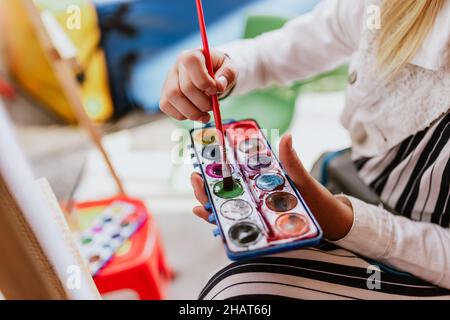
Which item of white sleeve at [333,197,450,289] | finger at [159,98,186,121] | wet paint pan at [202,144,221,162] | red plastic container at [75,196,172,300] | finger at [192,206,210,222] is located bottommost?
red plastic container at [75,196,172,300]

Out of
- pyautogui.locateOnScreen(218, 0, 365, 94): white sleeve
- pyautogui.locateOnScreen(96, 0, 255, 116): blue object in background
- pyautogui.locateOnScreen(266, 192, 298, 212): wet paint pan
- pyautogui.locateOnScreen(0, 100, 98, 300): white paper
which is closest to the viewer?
pyautogui.locateOnScreen(0, 100, 98, 300): white paper

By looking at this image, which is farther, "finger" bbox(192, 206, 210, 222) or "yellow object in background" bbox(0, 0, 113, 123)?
"yellow object in background" bbox(0, 0, 113, 123)

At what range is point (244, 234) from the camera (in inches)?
15.7

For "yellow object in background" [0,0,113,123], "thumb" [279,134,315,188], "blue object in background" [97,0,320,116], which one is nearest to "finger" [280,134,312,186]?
"thumb" [279,134,315,188]

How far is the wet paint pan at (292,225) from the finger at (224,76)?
0.15 metres

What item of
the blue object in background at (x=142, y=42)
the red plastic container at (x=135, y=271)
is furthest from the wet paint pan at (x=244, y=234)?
the blue object in background at (x=142, y=42)

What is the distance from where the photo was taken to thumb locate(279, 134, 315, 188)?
1.41ft

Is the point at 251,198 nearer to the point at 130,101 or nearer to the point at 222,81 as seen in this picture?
the point at 222,81

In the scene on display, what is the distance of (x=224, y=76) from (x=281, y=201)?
0.15 meters

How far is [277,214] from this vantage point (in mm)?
422

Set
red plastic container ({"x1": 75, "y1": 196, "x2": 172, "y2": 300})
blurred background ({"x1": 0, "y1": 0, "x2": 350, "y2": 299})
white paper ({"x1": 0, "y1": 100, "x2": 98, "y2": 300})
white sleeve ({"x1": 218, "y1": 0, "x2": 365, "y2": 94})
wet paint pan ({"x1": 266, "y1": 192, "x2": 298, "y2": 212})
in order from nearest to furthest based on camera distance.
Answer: white paper ({"x1": 0, "y1": 100, "x2": 98, "y2": 300}), wet paint pan ({"x1": 266, "y1": 192, "x2": 298, "y2": 212}), white sleeve ({"x1": 218, "y1": 0, "x2": 365, "y2": 94}), red plastic container ({"x1": 75, "y1": 196, "x2": 172, "y2": 300}), blurred background ({"x1": 0, "y1": 0, "x2": 350, "y2": 299})

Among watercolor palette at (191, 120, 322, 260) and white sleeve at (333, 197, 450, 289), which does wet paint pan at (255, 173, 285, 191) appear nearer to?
watercolor palette at (191, 120, 322, 260)

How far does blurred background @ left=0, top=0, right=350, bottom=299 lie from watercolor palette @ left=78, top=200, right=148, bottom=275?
0.14 meters

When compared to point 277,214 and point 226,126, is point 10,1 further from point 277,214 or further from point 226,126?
point 277,214
